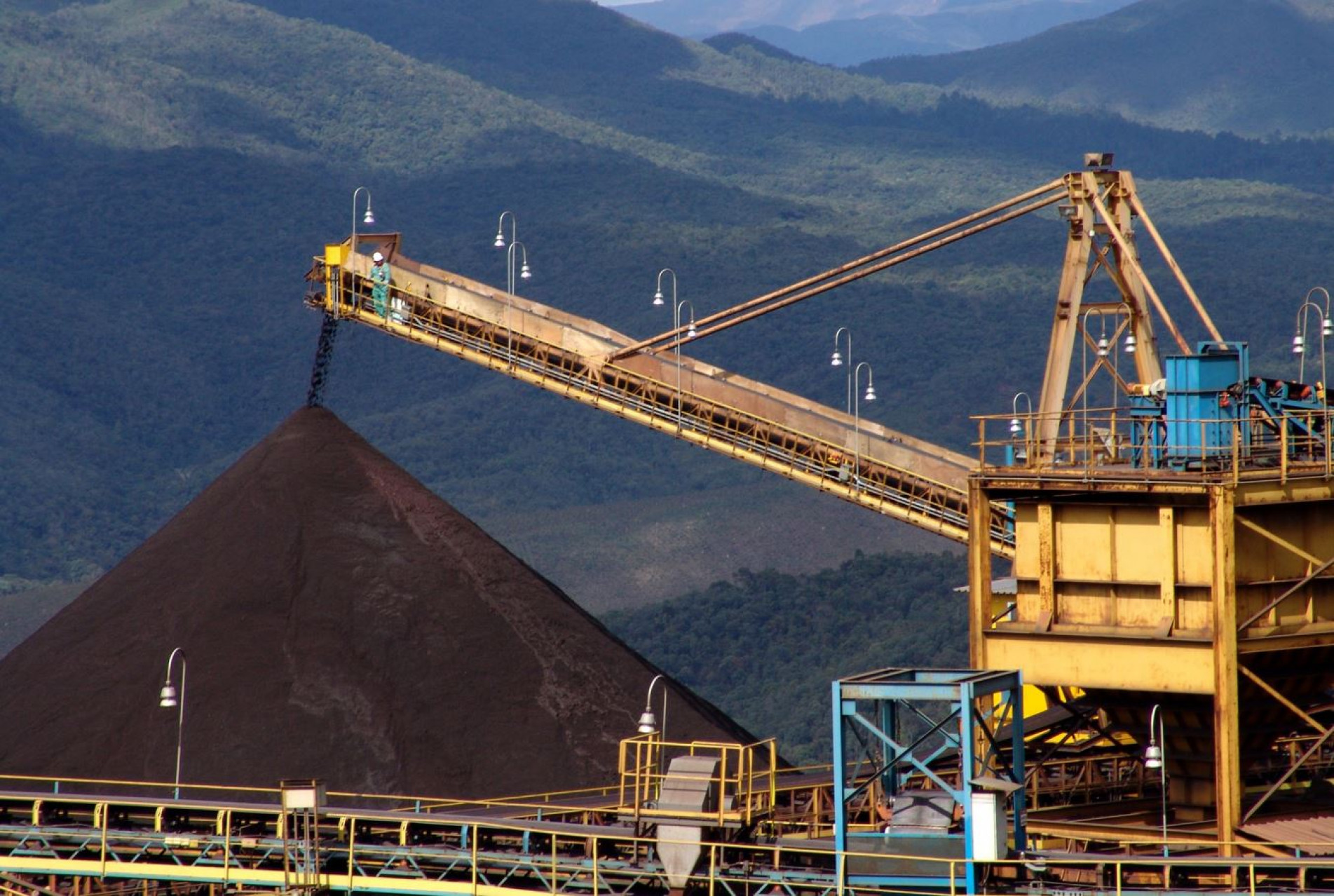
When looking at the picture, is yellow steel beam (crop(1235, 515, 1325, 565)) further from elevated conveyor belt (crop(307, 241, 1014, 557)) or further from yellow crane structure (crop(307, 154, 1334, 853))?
elevated conveyor belt (crop(307, 241, 1014, 557))

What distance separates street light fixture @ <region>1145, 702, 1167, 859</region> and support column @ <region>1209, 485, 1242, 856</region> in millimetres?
805

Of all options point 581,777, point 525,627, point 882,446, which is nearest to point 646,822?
point 581,777

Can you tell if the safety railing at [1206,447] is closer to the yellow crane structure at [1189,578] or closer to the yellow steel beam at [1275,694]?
the yellow crane structure at [1189,578]

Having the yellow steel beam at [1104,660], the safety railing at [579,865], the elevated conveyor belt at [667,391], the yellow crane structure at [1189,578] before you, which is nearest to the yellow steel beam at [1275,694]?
the yellow crane structure at [1189,578]

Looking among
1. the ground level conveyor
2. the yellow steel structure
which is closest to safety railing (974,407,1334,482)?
the yellow steel structure

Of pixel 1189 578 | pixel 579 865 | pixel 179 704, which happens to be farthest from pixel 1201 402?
pixel 179 704

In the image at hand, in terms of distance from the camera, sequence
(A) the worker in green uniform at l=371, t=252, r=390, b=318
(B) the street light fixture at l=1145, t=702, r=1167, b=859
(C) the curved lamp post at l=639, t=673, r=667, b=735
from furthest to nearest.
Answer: (A) the worker in green uniform at l=371, t=252, r=390, b=318, (C) the curved lamp post at l=639, t=673, r=667, b=735, (B) the street light fixture at l=1145, t=702, r=1167, b=859

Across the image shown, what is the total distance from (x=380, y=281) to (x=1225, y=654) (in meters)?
22.0

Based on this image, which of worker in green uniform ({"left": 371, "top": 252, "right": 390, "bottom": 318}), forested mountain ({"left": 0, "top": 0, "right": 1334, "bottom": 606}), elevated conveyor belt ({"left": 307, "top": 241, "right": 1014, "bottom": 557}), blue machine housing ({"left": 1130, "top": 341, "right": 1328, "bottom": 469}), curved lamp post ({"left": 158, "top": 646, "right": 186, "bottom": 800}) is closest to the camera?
blue machine housing ({"left": 1130, "top": 341, "right": 1328, "bottom": 469})

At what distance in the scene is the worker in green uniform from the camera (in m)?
46.3

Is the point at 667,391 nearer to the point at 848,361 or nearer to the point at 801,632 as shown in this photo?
the point at 801,632

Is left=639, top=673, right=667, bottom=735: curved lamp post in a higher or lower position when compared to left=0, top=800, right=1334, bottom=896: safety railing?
higher

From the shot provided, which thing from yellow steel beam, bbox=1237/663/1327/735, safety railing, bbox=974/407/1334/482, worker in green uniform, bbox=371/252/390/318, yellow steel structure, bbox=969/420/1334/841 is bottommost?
yellow steel beam, bbox=1237/663/1327/735

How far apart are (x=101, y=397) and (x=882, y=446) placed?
5266 inches
